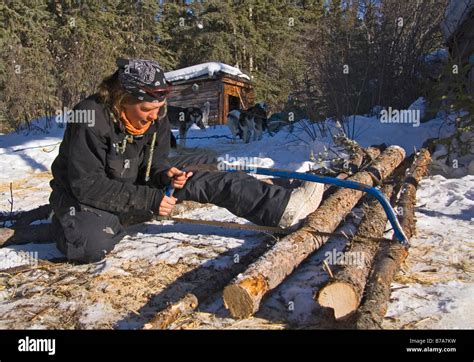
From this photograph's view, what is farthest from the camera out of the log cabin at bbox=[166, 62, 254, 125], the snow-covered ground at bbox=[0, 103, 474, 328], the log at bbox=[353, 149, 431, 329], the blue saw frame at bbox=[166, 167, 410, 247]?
the log cabin at bbox=[166, 62, 254, 125]

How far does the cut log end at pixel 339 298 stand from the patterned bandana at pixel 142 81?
158cm

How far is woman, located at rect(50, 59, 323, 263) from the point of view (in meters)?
2.78

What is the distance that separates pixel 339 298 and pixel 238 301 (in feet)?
1.53

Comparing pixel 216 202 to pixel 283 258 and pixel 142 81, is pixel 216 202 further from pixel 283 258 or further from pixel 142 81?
pixel 142 81

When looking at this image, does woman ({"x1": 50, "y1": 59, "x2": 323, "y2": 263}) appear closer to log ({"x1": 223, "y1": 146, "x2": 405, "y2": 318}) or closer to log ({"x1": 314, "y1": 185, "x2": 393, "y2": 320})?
log ({"x1": 223, "y1": 146, "x2": 405, "y2": 318})

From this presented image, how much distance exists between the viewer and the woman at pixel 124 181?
278cm

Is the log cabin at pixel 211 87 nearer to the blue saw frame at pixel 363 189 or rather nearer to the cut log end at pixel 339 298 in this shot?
the blue saw frame at pixel 363 189

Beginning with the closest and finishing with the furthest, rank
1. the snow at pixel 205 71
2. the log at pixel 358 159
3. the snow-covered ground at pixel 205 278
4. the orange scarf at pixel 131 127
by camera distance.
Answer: the snow-covered ground at pixel 205 278 < the orange scarf at pixel 131 127 < the log at pixel 358 159 < the snow at pixel 205 71

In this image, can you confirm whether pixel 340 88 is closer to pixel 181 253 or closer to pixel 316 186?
pixel 316 186

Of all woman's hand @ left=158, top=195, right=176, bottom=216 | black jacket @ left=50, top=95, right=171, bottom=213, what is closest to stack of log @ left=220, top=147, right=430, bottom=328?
woman's hand @ left=158, top=195, right=176, bottom=216

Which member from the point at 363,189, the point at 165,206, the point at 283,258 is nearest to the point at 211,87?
A: the point at 165,206

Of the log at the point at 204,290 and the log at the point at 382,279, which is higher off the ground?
the log at the point at 382,279

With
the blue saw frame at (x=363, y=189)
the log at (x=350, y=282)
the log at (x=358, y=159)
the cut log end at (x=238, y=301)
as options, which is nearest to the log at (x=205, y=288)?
the cut log end at (x=238, y=301)
